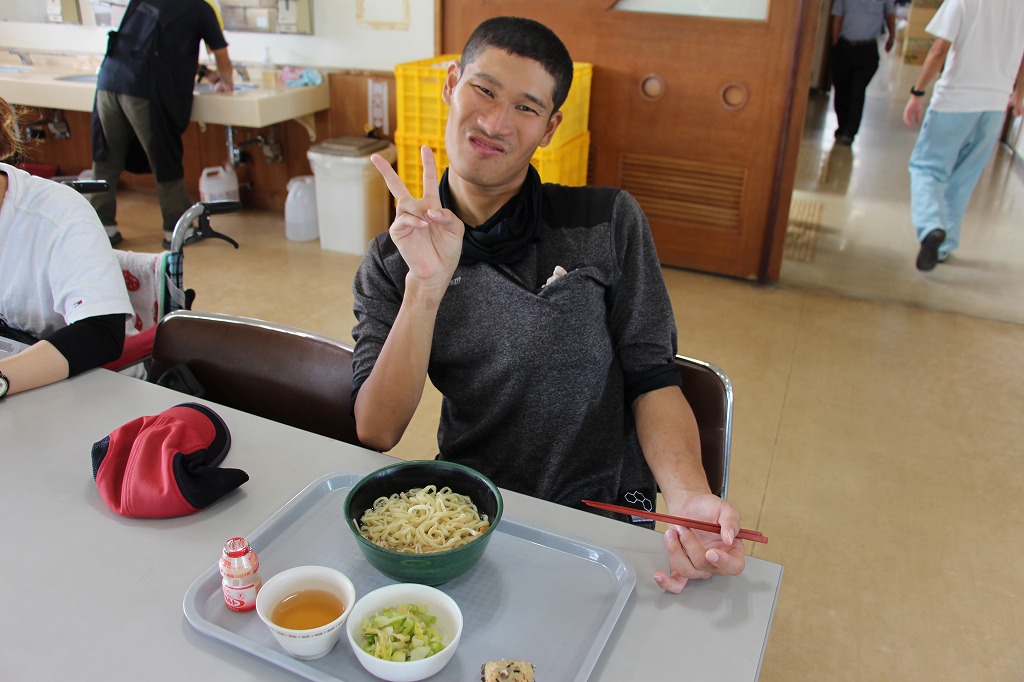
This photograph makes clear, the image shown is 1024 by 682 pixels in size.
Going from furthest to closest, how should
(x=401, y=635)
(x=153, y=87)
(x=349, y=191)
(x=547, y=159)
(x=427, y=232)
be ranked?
(x=349, y=191) < (x=153, y=87) < (x=547, y=159) < (x=427, y=232) < (x=401, y=635)

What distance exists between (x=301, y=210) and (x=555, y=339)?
10.8 feet

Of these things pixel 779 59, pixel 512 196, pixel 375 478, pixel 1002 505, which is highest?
pixel 779 59

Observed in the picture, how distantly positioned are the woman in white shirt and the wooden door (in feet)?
8.93

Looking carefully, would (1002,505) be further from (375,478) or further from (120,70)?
(120,70)

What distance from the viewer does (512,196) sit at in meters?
1.38

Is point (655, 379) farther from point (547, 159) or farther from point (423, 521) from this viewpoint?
point (547, 159)

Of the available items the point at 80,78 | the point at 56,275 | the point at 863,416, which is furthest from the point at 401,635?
the point at 80,78

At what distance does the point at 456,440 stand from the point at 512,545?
42cm

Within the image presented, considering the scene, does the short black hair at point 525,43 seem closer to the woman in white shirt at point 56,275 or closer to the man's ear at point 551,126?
the man's ear at point 551,126

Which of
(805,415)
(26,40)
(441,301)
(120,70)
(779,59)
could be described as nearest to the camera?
(441,301)

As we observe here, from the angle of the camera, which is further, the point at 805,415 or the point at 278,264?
the point at 278,264

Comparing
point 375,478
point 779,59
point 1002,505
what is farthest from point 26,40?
point 1002,505

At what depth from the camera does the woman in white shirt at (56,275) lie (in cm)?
143

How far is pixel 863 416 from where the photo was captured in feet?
9.15
